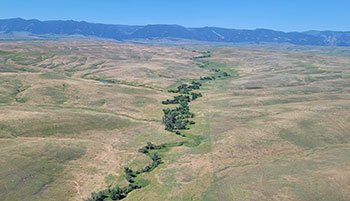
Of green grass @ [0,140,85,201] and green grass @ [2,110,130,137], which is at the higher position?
green grass @ [2,110,130,137]

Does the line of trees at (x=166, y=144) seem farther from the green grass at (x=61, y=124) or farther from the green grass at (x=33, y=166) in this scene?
the green grass at (x=61, y=124)

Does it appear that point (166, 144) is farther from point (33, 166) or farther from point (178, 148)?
point (33, 166)

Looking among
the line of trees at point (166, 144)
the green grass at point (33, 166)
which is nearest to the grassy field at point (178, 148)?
the green grass at point (33, 166)

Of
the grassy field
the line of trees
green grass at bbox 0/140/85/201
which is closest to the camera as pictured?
green grass at bbox 0/140/85/201

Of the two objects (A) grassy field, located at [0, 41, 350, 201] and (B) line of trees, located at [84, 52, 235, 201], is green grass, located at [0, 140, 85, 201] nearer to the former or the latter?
(A) grassy field, located at [0, 41, 350, 201]

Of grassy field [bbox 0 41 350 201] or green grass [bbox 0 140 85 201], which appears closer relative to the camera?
green grass [bbox 0 140 85 201]

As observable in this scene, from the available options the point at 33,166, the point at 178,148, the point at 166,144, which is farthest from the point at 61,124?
the point at 178,148

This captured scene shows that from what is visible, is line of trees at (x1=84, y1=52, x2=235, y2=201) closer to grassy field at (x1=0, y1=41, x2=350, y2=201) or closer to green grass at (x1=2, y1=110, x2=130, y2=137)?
grassy field at (x1=0, y1=41, x2=350, y2=201)

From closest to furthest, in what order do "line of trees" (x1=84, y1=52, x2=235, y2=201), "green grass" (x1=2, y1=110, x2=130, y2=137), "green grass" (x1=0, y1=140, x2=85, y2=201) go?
1. "green grass" (x1=0, y1=140, x2=85, y2=201)
2. "line of trees" (x1=84, y1=52, x2=235, y2=201)
3. "green grass" (x1=2, y1=110, x2=130, y2=137)

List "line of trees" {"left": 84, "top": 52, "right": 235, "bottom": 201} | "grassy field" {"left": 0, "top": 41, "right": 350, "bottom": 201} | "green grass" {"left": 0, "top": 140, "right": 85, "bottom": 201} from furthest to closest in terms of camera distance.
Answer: "line of trees" {"left": 84, "top": 52, "right": 235, "bottom": 201} < "grassy field" {"left": 0, "top": 41, "right": 350, "bottom": 201} < "green grass" {"left": 0, "top": 140, "right": 85, "bottom": 201}

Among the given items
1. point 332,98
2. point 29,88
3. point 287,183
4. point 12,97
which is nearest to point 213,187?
point 287,183

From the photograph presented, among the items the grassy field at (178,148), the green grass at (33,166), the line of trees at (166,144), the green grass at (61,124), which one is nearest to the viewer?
the green grass at (33,166)

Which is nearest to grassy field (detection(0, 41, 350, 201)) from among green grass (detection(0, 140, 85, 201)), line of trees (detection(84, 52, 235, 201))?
green grass (detection(0, 140, 85, 201))

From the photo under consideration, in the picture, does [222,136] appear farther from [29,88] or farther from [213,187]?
[29,88]
